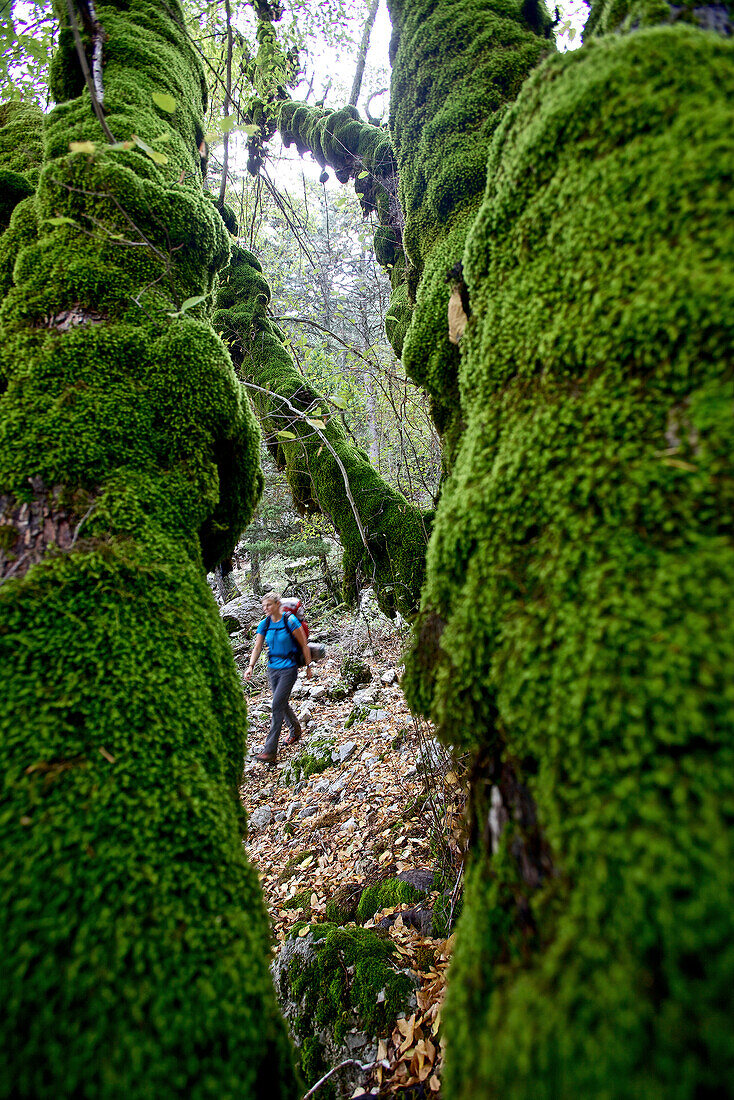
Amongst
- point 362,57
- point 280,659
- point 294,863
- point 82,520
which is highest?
point 362,57

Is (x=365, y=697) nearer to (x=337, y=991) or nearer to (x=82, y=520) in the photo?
(x=337, y=991)

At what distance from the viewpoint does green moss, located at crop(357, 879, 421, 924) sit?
359cm

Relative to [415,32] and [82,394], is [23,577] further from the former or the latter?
[415,32]

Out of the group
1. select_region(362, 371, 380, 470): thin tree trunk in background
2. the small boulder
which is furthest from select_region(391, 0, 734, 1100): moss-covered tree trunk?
the small boulder

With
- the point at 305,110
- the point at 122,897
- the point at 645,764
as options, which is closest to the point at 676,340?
the point at 645,764

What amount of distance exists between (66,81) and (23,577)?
2.94m

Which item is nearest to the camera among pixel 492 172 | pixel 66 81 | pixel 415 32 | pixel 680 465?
pixel 680 465

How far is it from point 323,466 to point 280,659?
147 inches

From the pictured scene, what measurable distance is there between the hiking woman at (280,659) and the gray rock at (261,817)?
3.47 feet

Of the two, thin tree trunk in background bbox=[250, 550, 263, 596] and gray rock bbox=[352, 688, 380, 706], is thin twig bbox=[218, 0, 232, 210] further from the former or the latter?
thin tree trunk in background bbox=[250, 550, 263, 596]

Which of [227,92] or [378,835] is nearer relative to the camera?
[227,92]

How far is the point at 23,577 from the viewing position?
123 centimetres

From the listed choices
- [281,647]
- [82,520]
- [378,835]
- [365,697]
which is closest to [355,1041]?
[378,835]

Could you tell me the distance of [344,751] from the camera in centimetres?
639
